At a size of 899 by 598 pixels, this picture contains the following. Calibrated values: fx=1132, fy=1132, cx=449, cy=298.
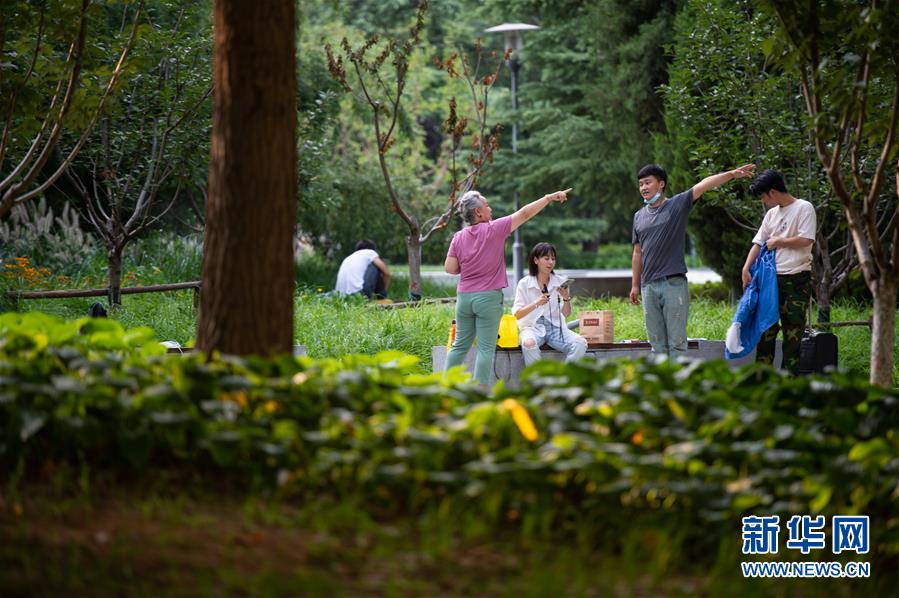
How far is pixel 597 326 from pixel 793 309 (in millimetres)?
1750

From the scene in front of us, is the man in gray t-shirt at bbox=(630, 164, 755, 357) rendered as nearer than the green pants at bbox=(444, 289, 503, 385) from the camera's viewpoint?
No

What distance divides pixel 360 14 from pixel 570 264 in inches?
506

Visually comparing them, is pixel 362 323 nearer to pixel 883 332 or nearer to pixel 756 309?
pixel 756 309

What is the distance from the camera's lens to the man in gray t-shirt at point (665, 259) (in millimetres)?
8680

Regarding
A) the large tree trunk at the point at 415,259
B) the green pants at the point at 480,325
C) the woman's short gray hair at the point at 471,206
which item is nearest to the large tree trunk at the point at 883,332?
the green pants at the point at 480,325

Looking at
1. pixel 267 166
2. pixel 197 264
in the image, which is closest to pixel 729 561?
pixel 267 166

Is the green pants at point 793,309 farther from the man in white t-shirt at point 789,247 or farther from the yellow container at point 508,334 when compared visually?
the yellow container at point 508,334

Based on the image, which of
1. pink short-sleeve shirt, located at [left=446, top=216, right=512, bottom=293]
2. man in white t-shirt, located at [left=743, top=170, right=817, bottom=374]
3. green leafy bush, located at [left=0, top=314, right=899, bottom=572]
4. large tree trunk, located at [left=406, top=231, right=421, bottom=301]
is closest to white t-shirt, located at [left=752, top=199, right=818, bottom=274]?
man in white t-shirt, located at [left=743, top=170, right=817, bottom=374]

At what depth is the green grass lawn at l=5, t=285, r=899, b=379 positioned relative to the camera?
11.4 m

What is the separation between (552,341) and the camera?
31.6 feet

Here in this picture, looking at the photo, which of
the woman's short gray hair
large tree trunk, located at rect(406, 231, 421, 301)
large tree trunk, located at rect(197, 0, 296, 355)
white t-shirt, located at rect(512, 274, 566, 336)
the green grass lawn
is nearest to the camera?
large tree trunk, located at rect(197, 0, 296, 355)

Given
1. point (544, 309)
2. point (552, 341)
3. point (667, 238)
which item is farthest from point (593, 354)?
point (667, 238)

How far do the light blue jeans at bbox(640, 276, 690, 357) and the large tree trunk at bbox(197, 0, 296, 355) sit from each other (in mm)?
4568

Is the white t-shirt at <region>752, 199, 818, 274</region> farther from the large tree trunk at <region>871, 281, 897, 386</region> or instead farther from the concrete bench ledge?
the large tree trunk at <region>871, 281, 897, 386</region>
